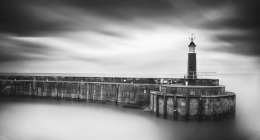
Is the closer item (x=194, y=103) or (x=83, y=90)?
(x=194, y=103)

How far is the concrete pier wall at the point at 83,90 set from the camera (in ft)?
60.3

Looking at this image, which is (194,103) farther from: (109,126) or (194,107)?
(109,126)

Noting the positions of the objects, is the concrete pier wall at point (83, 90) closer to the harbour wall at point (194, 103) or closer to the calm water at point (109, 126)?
the calm water at point (109, 126)

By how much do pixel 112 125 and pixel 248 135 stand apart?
9.51m

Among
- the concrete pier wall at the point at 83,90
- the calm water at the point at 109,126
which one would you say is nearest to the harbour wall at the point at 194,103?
the calm water at the point at 109,126

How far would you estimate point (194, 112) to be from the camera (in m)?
12.6

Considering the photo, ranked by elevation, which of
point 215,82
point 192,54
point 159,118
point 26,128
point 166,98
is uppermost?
point 192,54

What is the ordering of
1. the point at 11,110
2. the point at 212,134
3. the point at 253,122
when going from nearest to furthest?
the point at 212,134
the point at 253,122
the point at 11,110

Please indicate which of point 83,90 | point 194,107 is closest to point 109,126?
point 194,107

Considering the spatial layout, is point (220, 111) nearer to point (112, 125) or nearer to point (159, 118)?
point (159, 118)

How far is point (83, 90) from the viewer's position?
2250 centimetres

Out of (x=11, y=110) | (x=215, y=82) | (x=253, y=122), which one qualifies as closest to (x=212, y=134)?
(x=215, y=82)

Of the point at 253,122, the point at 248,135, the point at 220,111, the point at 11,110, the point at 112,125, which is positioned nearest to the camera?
the point at 248,135

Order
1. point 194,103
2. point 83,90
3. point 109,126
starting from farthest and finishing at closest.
Answer: point 83,90 < point 109,126 < point 194,103
